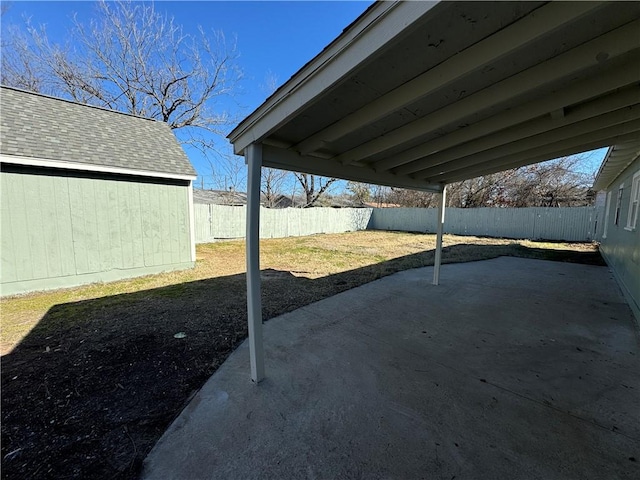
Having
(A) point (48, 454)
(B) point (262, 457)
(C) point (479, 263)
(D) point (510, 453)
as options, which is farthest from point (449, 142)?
(C) point (479, 263)

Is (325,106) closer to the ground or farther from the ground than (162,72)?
closer to the ground

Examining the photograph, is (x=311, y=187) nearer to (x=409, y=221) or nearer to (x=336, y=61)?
(x=409, y=221)

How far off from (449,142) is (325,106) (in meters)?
1.60

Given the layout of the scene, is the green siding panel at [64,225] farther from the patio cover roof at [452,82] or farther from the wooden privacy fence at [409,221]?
the wooden privacy fence at [409,221]

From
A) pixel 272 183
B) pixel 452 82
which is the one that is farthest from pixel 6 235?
pixel 272 183

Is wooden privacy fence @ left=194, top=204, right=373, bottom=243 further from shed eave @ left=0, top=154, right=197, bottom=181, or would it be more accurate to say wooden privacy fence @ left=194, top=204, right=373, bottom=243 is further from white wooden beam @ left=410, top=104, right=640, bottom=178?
white wooden beam @ left=410, top=104, right=640, bottom=178

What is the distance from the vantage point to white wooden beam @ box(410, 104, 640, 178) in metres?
2.69

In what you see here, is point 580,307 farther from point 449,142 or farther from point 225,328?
point 225,328

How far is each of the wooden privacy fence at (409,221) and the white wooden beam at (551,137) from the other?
10.4 m

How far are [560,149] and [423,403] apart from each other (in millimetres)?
3752

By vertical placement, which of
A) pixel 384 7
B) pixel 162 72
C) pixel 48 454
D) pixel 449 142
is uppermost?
pixel 162 72

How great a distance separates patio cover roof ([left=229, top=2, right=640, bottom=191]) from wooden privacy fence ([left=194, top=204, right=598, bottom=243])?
10.7 meters

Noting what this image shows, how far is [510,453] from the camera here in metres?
1.67

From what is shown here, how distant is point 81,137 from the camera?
6.04m
